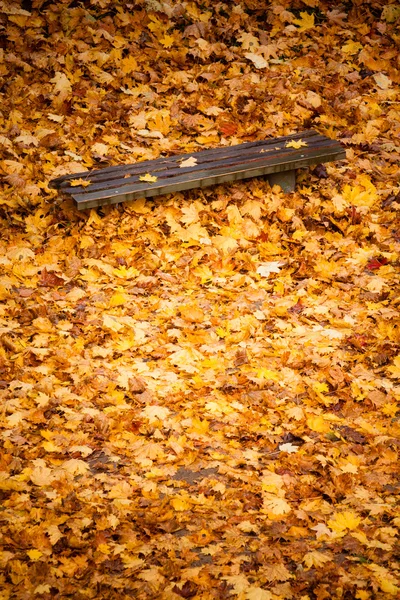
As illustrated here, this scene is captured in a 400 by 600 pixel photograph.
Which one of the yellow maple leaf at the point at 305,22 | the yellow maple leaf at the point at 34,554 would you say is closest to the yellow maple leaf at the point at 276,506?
the yellow maple leaf at the point at 34,554

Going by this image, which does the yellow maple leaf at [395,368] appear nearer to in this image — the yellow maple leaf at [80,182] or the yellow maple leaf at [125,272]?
the yellow maple leaf at [125,272]

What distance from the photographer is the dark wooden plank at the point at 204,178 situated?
224 inches

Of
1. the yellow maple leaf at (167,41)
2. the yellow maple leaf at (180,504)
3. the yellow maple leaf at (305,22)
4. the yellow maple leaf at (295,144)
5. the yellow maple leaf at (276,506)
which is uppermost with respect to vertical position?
the yellow maple leaf at (305,22)

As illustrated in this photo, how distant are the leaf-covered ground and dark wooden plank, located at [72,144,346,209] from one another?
9.4 inches

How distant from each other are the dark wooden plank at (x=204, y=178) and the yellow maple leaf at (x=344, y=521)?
3.06 meters

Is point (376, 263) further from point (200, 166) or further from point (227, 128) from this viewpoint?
point (227, 128)

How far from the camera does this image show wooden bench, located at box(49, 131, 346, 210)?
5.77m

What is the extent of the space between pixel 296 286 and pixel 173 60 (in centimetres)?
287

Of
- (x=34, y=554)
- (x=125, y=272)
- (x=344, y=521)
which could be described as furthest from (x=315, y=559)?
(x=125, y=272)

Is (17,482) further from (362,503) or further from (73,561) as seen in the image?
(362,503)

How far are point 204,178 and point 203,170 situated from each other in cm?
13

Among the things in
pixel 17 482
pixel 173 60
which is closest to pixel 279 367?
pixel 17 482

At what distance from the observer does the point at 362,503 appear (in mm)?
3746

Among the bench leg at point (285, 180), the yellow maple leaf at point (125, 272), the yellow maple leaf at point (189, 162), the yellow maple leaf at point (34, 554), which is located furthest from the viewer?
the bench leg at point (285, 180)
